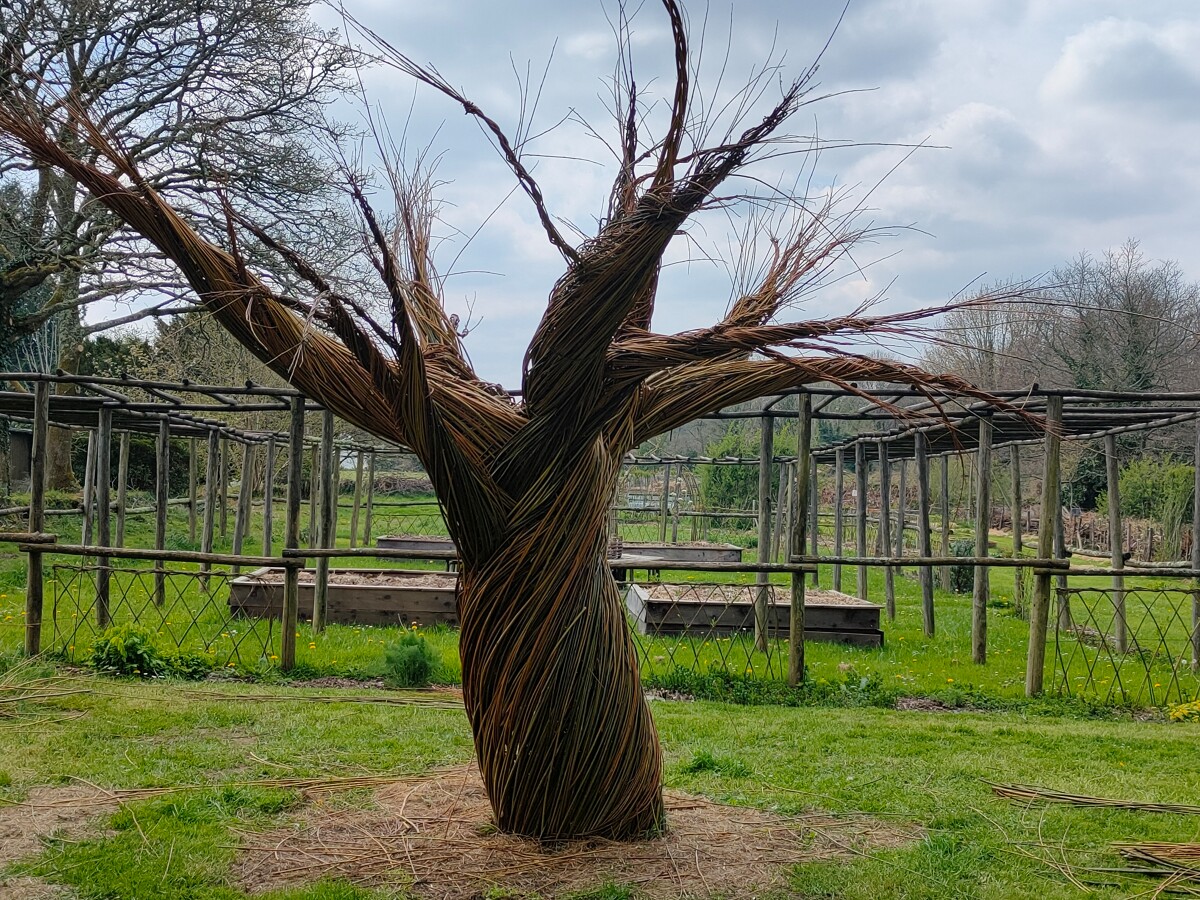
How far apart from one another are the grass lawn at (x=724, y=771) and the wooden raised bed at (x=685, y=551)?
34.6 ft

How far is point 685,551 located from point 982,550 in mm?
10006

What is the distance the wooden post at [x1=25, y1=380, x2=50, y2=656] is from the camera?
7.33 m

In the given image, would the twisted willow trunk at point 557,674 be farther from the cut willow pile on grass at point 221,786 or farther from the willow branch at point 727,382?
the cut willow pile on grass at point 221,786

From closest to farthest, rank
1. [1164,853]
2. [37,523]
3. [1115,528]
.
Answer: [1164,853] < [37,523] < [1115,528]

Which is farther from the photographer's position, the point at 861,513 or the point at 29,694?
the point at 861,513

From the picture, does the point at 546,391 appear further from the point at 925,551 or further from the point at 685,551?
the point at 685,551

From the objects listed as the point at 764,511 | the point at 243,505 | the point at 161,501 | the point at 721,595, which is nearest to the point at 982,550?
the point at 764,511

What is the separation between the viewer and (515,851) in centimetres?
312

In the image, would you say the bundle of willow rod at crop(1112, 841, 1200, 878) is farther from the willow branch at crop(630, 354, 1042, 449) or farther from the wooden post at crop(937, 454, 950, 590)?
the wooden post at crop(937, 454, 950, 590)

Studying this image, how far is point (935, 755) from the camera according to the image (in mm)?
5184

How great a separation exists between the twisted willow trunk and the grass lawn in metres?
0.37

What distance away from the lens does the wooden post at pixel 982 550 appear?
27.3 feet

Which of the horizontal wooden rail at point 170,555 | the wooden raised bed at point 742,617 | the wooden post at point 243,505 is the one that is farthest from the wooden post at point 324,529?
the wooden post at point 243,505

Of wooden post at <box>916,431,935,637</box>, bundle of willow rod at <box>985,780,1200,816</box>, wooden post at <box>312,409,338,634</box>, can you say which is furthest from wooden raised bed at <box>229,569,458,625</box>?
bundle of willow rod at <box>985,780,1200,816</box>
